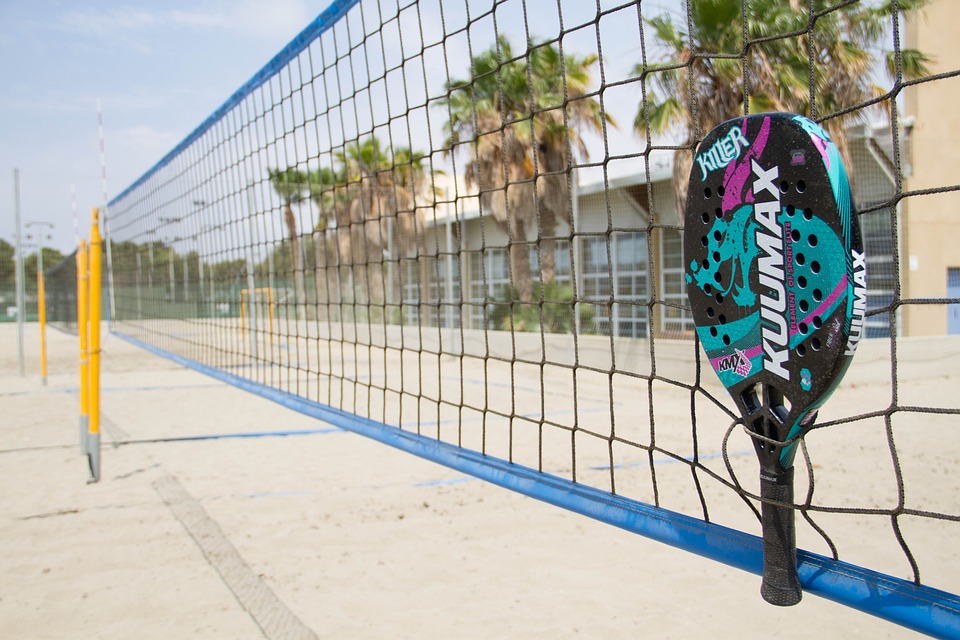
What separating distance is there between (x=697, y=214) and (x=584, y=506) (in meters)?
0.77

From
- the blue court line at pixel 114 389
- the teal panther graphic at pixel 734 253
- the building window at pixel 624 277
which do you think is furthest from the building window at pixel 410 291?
the teal panther graphic at pixel 734 253

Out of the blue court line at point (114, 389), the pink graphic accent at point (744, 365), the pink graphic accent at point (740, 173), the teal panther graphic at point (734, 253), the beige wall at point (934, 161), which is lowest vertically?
the blue court line at point (114, 389)

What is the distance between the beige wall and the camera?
905 centimetres

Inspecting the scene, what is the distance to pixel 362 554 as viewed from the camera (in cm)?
279

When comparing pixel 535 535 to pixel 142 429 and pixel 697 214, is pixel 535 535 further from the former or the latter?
pixel 142 429

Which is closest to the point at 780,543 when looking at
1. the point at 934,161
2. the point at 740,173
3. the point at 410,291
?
the point at 740,173

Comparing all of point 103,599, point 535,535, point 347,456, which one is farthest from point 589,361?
point 103,599

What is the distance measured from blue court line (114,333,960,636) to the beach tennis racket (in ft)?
0.22

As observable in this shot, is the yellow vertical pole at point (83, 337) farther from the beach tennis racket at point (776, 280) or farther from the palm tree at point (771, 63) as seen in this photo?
the palm tree at point (771, 63)

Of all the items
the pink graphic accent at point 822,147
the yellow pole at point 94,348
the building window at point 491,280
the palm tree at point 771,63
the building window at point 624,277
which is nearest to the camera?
the pink graphic accent at point 822,147

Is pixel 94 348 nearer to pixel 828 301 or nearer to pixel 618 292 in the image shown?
pixel 828 301

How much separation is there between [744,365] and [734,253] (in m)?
0.17

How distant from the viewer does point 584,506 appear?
1.66 m

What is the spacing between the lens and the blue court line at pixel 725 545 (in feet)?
3.34
